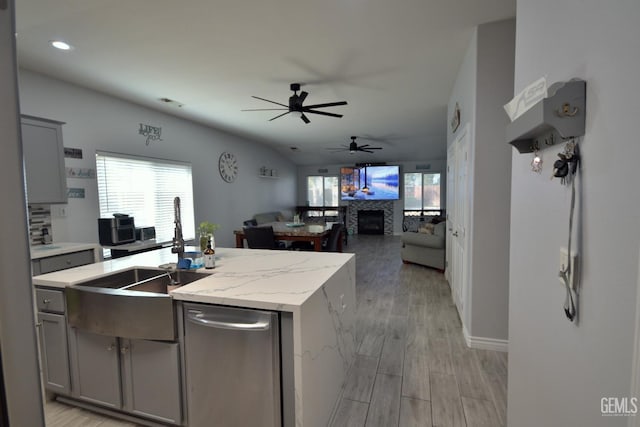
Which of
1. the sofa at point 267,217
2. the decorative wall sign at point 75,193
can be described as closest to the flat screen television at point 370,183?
the sofa at point 267,217

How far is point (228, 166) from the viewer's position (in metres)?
6.76

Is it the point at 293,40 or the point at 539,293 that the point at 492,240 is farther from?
the point at 293,40

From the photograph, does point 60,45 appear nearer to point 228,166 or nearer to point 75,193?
point 75,193

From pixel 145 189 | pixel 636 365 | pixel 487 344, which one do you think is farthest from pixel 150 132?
pixel 636 365

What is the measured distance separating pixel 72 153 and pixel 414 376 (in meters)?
4.52

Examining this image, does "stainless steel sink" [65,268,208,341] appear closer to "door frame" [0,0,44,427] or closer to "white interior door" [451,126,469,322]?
"door frame" [0,0,44,427]

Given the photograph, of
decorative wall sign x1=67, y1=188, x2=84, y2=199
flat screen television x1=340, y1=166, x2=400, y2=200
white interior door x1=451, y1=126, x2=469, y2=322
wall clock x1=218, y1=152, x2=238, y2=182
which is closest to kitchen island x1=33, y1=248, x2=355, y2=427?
white interior door x1=451, y1=126, x2=469, y2=322

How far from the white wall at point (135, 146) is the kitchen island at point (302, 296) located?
2.16 m

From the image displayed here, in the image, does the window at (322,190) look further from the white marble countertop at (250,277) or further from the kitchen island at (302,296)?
the kitchen island at (302,296)

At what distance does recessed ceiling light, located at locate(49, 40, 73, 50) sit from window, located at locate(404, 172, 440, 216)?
29.5 ft

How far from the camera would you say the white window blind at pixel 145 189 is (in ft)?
13.5

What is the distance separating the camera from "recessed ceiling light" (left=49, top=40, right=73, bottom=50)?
2680mm

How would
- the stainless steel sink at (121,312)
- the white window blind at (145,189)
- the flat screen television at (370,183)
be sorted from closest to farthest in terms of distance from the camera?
the stainless steel sink at (121,312) < the white window blind at (145,189) < the flat screen television at (370,183)

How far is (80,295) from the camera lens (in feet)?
5.52
